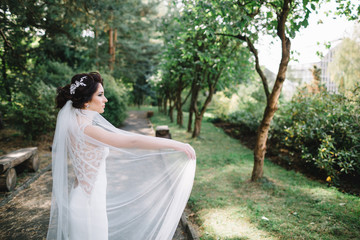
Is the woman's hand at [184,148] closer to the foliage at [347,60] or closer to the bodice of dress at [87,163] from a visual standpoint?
the bodice of dress at [87,163]

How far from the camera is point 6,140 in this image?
30.4ft

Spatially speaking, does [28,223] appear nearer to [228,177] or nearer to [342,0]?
[228,177]

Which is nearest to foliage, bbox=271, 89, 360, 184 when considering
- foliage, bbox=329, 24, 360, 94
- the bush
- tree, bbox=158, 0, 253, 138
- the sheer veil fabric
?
tree, bbox=158, 0, 253, 138

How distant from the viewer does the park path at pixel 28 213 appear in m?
3.45

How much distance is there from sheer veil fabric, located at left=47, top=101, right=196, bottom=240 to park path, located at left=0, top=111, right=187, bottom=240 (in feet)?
3.65

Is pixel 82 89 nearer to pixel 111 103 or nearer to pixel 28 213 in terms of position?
pixel 28 213

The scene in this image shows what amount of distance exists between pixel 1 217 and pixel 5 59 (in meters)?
7.41

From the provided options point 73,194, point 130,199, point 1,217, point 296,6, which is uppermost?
point 296,6

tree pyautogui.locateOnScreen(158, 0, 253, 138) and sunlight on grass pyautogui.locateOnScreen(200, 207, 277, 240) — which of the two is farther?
tree pyautogui.locateOnScreen(158, 0, 253, 138)

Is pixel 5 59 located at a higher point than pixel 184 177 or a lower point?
higher

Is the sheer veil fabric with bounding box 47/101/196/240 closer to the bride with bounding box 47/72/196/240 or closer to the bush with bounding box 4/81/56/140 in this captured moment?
the bride with bounding box 47/72/196/240

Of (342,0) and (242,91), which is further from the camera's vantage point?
(242,91)

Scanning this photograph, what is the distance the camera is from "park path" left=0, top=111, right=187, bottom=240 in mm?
3445

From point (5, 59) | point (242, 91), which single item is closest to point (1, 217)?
point (5, 59)
